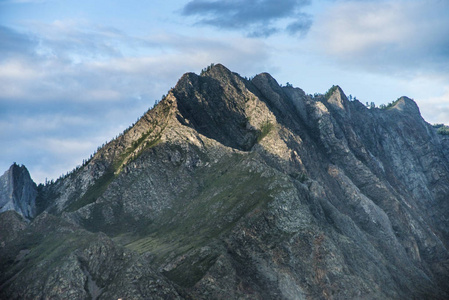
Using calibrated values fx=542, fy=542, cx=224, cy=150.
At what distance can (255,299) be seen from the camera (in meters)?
189

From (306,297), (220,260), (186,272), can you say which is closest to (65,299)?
(186,272)

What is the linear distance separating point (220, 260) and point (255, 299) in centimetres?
1853

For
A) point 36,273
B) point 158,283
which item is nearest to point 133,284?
point 158,283

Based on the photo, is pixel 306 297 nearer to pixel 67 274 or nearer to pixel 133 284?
pixel 133 284

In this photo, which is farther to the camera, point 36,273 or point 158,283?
point 36,273

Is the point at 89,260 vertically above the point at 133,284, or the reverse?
the point at 89,260

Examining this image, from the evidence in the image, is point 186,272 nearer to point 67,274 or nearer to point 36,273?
point 67,274

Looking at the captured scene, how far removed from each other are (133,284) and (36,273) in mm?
42560

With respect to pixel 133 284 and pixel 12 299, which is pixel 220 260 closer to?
pixel 133 284

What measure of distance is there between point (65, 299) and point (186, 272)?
1670 inches

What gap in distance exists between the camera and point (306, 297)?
199625 mm

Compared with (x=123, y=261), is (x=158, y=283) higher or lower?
lower

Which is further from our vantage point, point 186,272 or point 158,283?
point 186,272

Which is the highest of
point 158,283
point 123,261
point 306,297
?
point 123,261
